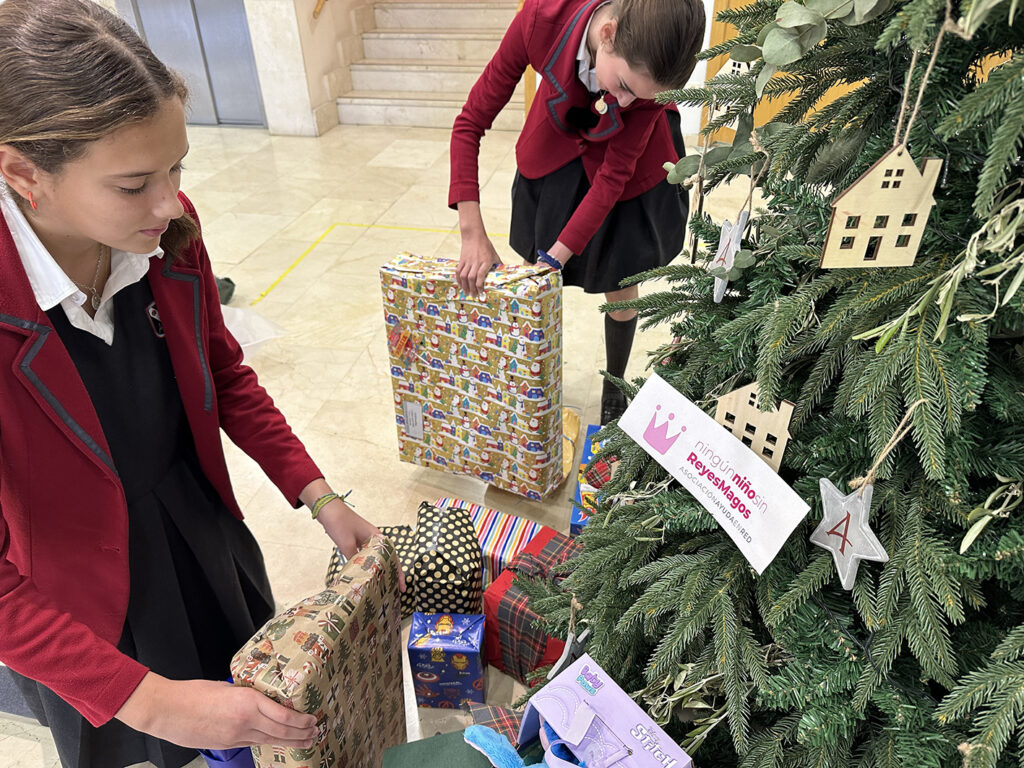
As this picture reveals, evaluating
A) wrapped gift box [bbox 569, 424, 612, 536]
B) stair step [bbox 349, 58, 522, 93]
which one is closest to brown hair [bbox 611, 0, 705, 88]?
wrapped gift box [bbox 569, 424, 612, 536]

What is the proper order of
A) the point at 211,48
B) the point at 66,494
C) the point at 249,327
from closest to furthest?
the point at 66,494 → the point at 249,327 → the point at 211,48

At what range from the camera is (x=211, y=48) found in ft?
19.5

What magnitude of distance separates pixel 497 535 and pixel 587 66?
125cm

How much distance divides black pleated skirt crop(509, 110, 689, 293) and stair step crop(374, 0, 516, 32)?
496 centimetres

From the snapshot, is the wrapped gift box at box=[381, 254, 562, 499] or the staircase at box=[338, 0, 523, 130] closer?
the wrapped gift box at box=[381, 254, 562, 499]

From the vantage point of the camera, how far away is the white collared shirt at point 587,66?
5.77 feet

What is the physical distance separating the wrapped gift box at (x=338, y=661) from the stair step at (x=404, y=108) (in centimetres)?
534

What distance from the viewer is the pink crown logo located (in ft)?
2.85

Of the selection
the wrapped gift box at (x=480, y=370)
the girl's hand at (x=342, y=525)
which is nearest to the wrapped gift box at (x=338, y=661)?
the girl's hand at (x=342, y=525)

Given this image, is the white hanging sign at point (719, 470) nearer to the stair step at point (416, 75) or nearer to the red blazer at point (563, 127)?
the red blazer at point (563, 127)

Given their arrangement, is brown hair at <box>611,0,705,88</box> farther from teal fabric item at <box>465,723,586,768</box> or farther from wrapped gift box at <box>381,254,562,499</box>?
teal fabric item at <box>465,723,586,768</box>

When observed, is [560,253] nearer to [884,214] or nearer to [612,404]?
[612,404]

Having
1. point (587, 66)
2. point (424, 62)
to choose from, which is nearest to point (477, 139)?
point (587, 66)

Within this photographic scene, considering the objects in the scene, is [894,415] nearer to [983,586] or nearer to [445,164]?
[983,586]
